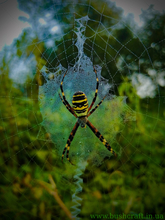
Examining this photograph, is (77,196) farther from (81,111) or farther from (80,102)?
(80,102)

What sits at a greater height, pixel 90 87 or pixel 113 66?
pixel 113 66

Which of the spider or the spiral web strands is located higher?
the spider

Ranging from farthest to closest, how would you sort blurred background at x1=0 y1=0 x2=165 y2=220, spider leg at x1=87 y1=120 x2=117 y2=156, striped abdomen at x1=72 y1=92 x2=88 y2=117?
spider leg at x1=87 y1=120 x2=117 y2=156, striped abdomen at x1=72 y1=92 x2=88 y2=117, blurred background at x1=0 y1=0 x2=165 y2=220

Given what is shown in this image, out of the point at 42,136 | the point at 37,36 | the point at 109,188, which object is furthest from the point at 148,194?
the point at 37,36

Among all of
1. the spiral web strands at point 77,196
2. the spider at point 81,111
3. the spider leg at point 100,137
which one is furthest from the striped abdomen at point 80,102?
the spiral web strands at point 77,196

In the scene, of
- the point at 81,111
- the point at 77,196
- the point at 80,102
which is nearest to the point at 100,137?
the point at 81,111

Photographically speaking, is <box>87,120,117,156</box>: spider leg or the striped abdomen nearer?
the striped abdomen

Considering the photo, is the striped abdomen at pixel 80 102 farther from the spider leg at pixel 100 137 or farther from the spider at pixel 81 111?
the spider leg at pixel 100 137

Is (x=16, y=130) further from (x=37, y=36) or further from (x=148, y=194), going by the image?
(x=148, y=194)

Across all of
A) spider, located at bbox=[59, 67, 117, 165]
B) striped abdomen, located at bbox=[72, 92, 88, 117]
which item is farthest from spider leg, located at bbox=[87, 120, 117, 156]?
striped abdomen, located at bbox=[72, 92, 88, 117]

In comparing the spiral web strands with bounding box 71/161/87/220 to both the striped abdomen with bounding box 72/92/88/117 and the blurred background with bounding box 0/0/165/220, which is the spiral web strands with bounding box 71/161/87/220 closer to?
the blurred background with bounding box 0/0/165/220

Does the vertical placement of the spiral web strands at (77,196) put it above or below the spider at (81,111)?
below
